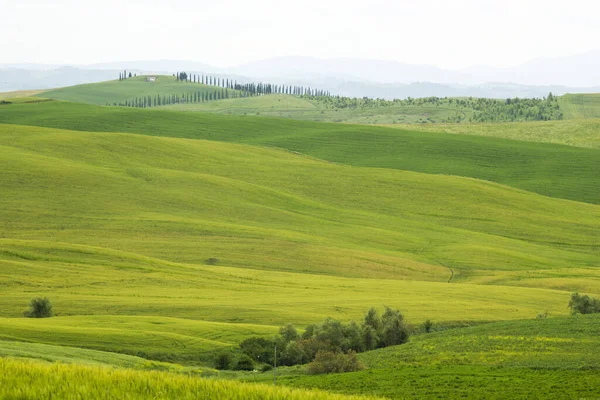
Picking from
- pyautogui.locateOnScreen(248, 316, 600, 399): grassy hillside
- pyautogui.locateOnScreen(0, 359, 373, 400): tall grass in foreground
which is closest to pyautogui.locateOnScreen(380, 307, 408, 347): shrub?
pyautogui.locateOnScreen(248, 316, 600, 399): grassy hillside

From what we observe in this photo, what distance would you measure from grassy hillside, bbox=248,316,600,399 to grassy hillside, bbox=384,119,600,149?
98.6 meters

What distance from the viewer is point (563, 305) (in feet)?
174

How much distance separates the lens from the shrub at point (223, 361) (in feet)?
119

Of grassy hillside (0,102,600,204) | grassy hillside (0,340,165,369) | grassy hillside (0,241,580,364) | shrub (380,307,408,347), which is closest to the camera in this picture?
grassy hillside (0,340,165,369)

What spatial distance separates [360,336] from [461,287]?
18.6 metres

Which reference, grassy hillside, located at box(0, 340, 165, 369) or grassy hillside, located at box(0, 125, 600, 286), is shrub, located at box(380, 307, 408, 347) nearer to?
grassy hillside, located at box(0, 340, 165, 369)

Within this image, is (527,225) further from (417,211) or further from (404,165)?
(404,165)

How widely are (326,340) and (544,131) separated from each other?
11516cm

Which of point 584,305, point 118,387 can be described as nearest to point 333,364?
point 118,387

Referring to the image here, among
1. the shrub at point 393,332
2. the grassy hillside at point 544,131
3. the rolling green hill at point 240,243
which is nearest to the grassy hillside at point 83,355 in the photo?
the rolling green hill at point 240,243

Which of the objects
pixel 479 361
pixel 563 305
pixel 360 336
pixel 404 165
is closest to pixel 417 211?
pixel 404 165

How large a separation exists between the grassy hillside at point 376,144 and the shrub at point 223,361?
72184 millimetres

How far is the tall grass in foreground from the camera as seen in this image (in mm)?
12328

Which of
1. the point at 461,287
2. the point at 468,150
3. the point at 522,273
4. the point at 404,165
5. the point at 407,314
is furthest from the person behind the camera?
the point at 468,150
